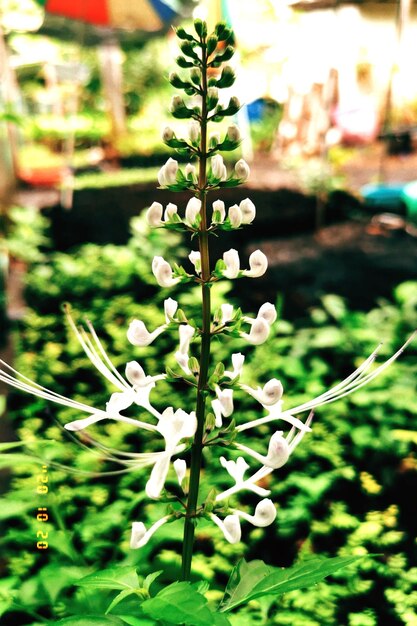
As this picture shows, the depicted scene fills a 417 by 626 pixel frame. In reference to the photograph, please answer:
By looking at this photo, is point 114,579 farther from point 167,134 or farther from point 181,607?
point 167,134

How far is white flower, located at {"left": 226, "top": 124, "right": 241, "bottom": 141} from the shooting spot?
1.18m

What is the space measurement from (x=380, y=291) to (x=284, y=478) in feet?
10.7

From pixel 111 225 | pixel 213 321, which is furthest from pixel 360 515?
pixel 111 225

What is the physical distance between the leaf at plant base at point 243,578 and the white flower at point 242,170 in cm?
78

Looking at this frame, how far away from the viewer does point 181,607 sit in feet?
3.38

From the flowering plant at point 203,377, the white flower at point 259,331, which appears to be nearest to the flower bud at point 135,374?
the flowering plant at point 203,377

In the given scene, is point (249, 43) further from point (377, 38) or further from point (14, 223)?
point (14, 223)

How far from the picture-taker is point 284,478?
2.63 metres

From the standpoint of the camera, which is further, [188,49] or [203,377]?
[203,377]

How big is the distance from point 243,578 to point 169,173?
0.82 meters

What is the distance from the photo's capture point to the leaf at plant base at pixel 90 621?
1126 mm

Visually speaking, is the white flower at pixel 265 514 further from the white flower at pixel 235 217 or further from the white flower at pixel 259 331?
the white flower at pixel 235 217
